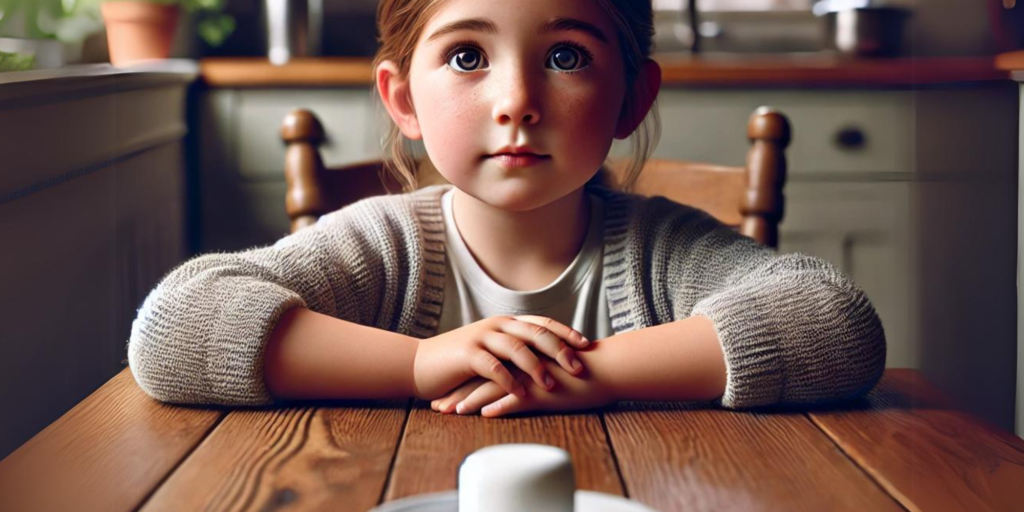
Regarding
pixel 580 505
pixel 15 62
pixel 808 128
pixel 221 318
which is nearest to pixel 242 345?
pixel 221 318

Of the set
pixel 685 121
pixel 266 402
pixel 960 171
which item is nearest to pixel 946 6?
pixel 960 171

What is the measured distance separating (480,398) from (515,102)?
13 centimetres

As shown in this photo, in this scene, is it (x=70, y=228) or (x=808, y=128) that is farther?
(x=808, y=128)

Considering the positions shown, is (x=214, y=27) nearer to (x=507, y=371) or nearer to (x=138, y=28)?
(x=138, y=28)

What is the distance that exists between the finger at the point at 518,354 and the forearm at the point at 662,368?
2cm

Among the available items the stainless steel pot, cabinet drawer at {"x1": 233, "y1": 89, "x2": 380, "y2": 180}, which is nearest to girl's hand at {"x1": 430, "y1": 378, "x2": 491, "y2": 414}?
cabinet drawer at {"x1": 233, "y1": 89, "x2": 380, "y2": 180}

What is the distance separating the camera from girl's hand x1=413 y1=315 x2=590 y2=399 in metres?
0.41

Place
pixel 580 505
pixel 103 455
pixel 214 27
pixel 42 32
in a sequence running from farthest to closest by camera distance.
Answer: pixel 214 27 → pixel 42 32 → pixel 103 455 → pixel 580 505

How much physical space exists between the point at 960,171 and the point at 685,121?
1.25ft

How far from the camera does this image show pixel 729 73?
1.09 metres

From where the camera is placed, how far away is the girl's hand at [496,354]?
41cm

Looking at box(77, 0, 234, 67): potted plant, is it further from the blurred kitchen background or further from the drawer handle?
the drawer handle

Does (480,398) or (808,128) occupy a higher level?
(808,128)

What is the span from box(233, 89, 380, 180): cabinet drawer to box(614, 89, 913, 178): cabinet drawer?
0.93 ft
